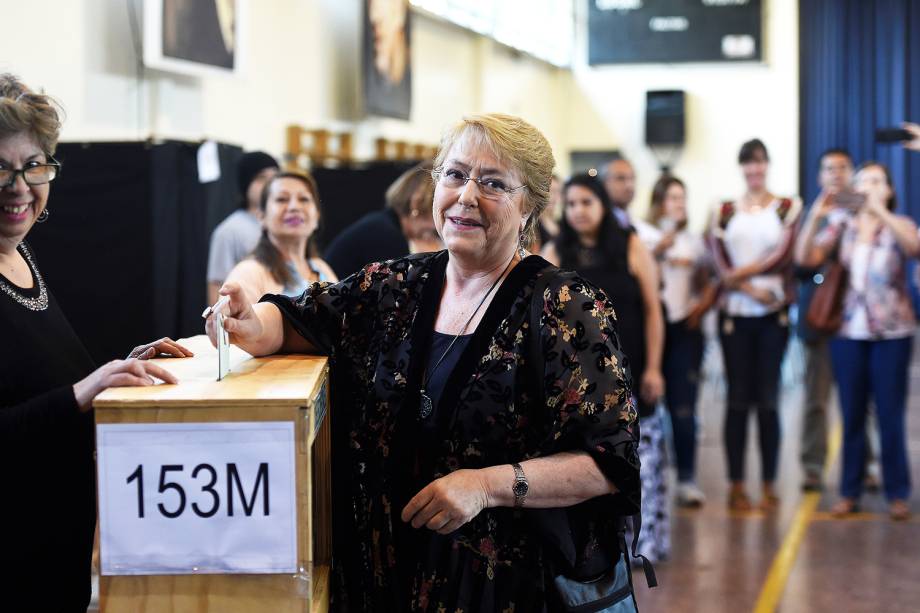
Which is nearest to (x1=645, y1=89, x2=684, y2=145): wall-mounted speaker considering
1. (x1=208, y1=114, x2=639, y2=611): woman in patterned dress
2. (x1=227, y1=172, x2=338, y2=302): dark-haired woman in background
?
(x1=227, y1=172, x2=338, y2=302): dark-haired woman in background

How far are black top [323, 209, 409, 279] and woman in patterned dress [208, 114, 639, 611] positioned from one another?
269 cm

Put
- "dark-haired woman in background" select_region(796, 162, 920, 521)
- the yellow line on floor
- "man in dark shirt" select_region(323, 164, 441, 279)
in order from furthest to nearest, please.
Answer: "dark-haired woman in background" select_region(796, 162, 920, 521), "man in dark shirt" select_region(323, 164, 441, 279), the yellow line on floor

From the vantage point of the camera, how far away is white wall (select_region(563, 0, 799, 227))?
13.6 m

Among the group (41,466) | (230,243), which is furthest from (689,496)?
(41,466)

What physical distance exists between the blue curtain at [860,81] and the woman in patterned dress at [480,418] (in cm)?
1165

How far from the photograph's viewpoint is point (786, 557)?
5.25 m

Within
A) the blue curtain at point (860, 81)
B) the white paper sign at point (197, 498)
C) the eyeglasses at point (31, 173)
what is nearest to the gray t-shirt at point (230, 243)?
the eyeglasses at point (31, 173)

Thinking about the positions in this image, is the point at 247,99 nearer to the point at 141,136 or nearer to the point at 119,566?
the point at 141,136

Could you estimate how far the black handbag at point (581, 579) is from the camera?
1.99 m

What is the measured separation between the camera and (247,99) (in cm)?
727

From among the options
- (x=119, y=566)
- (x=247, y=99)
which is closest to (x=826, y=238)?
(x=247, y=99)

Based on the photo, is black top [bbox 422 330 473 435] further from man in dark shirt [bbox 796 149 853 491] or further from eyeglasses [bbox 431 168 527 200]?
→ man in dark shirt [bbox 796 149 853 491]

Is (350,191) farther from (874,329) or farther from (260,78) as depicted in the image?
(874,329)

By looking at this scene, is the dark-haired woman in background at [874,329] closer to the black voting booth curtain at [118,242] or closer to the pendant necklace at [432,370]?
the black voting booth curtain at [118,242]
